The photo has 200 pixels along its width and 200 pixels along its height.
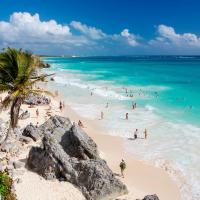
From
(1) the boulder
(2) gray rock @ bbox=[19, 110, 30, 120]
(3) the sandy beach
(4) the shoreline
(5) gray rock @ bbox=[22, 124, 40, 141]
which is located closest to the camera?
(3) the sandy beach

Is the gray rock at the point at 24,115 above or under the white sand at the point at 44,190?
above

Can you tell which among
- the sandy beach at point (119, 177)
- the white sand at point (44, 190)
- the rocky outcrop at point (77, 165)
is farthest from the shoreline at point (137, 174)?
the white sand at point (44, 190)

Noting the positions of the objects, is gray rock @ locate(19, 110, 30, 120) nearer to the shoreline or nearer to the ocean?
the ocean

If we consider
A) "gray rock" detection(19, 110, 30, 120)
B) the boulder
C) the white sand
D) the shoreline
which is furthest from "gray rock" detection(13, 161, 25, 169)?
the boulder

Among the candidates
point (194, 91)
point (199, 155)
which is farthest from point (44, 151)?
point (194, 91)

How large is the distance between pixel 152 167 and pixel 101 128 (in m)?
10.5

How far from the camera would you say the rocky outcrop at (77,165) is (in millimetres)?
16359

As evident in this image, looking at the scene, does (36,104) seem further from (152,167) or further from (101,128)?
(152,167)

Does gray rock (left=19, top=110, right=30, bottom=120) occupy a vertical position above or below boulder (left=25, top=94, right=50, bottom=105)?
below

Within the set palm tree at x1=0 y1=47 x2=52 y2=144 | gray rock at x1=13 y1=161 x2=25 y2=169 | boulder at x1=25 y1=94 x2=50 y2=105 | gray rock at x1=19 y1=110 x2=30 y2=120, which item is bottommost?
gray rock at x1=13 y1=161 x2=25 y2=169

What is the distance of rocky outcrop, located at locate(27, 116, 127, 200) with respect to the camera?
1636cm

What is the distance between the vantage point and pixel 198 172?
68.2ft

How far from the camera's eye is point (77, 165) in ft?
56.6

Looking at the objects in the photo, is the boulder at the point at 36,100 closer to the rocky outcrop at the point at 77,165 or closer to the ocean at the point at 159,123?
the ocean at the point at 159,123
